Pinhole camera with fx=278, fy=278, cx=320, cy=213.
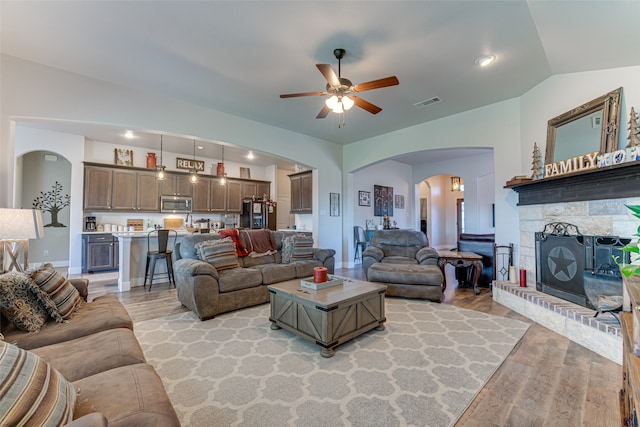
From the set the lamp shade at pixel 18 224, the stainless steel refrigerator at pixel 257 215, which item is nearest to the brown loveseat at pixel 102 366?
the lamp shade at pixel 18 224

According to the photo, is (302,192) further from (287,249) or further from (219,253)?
(219,253)

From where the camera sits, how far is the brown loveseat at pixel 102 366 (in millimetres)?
1036

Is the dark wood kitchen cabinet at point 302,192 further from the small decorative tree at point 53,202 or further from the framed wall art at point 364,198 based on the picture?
the small decorative tree at point 53,202

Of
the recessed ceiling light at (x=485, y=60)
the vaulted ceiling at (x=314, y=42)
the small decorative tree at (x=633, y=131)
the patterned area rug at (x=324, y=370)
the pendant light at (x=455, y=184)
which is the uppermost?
the recessed ceiling light at (x=485, y=60)

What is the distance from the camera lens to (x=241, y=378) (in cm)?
208

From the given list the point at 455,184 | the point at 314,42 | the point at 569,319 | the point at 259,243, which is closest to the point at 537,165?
the point at 569,319

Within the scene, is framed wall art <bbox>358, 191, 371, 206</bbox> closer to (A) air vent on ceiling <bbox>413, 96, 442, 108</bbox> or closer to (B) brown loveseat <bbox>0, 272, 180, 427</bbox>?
(A) air vent on ceiling <bbox>413, 96, 442, 108</bbox>

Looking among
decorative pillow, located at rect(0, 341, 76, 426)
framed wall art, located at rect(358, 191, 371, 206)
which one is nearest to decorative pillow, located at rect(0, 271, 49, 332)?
decorative pillow, located at rect(0, 341, 76, 426)

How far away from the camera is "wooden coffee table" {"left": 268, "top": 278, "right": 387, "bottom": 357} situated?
2.42 metres

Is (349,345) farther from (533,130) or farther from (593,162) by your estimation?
(533,130)

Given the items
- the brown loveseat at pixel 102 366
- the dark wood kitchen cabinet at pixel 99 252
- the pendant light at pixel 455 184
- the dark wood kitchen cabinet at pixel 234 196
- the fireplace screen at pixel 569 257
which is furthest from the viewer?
the pendant light at pixel 455 184

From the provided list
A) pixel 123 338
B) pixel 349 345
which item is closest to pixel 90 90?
pixel 123 338

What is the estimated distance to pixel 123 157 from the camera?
21.7 ft

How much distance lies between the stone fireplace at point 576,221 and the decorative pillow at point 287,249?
308 centimetres
